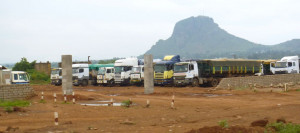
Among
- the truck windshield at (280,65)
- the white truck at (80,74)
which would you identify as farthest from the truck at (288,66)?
the white truck at (80,74)

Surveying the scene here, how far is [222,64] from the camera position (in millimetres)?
41844

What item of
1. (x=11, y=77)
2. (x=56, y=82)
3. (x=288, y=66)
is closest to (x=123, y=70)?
(x=56, y=82)

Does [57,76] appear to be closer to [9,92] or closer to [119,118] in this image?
[9,92]

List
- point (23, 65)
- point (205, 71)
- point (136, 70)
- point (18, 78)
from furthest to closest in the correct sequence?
point (23, 65), point (136, 70), point (205, 71), point (18, 78)

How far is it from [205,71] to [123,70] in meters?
9.76

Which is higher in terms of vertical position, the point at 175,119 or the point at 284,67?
the point at 284,67

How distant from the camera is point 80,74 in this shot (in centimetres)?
4938

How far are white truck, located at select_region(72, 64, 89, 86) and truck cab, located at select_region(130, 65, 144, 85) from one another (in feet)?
22.7

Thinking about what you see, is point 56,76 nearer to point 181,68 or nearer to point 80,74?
point 80,74

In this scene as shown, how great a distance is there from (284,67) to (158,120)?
33.5 metres

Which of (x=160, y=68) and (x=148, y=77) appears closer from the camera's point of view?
(x=148, y=77)

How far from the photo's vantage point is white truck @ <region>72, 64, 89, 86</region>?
49062 millimetres

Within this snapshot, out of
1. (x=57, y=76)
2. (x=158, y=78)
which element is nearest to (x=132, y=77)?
(x=158, y=78)

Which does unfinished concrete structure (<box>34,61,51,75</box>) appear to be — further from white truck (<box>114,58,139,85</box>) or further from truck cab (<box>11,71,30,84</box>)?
truck cab (<box>11,71,30,84</box>)
